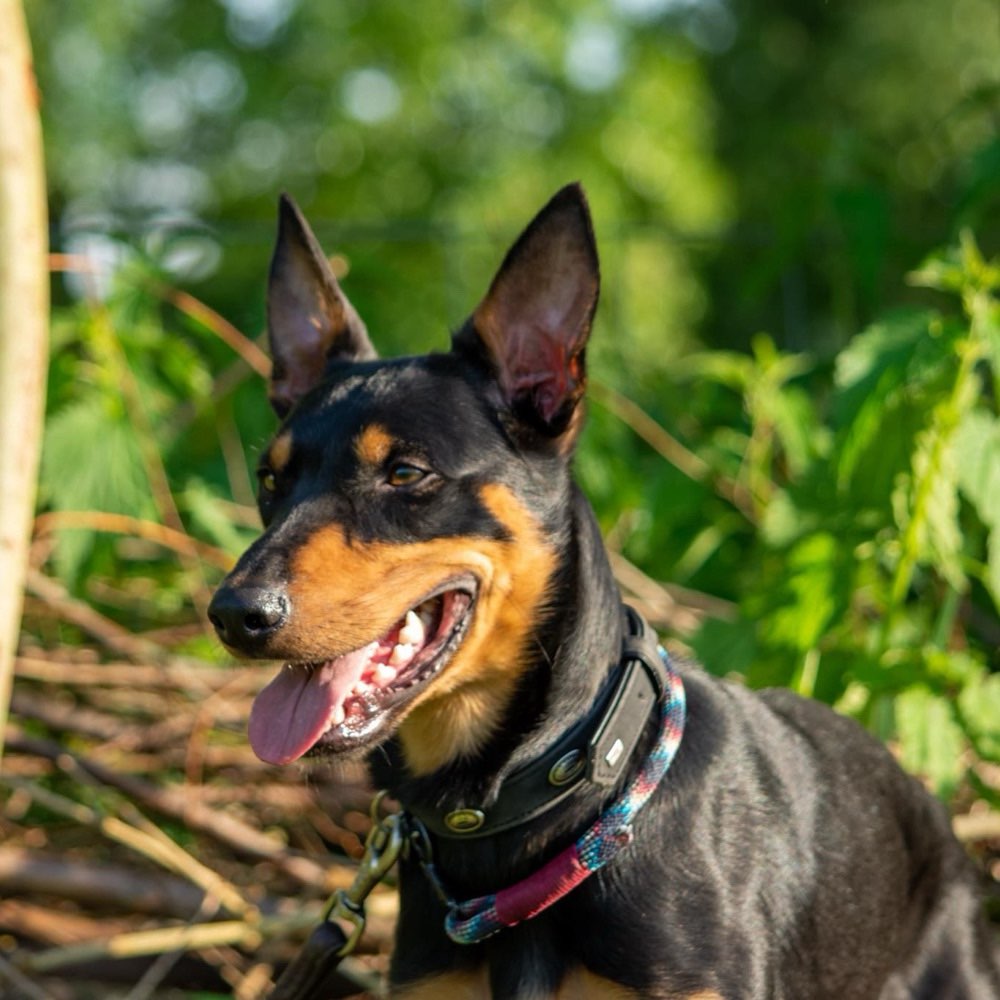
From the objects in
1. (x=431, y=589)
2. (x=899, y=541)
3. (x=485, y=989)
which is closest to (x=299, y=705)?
(x=431, y=589)

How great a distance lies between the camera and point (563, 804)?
3014 millimetres

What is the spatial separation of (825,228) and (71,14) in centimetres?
2639

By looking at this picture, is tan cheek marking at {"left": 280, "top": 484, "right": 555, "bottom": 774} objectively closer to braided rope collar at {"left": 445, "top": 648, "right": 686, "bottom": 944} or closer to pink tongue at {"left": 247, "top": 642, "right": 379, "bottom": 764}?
pink tongue at {"left": 247, "top": 642, "right": 379, "bottom": 764}

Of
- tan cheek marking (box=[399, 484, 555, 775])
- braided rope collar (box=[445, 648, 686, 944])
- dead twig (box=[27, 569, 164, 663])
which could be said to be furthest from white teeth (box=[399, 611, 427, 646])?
dead twig (box=[27, 569, 164, 663])

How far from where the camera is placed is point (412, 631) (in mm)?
3121

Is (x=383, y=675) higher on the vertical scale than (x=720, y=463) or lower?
higher

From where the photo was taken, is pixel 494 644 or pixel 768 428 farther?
pixel 768 428

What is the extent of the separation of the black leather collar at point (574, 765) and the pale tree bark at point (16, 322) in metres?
1.13

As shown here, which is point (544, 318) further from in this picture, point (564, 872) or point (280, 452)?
point (564, 872)

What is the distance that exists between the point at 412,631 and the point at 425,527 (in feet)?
0.76

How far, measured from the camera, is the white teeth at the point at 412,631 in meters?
3.11

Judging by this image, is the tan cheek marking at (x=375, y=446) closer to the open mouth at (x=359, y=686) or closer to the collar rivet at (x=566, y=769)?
the open mouth at (x=359, y=686)

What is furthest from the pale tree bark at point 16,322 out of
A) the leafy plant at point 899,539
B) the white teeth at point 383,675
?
the leafy plant at point 899,539

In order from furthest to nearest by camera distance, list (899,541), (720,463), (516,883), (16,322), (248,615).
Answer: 1. (720,463)
2. (899,541)
3. (16,322)
4. (516,883)
5. (248,615)
